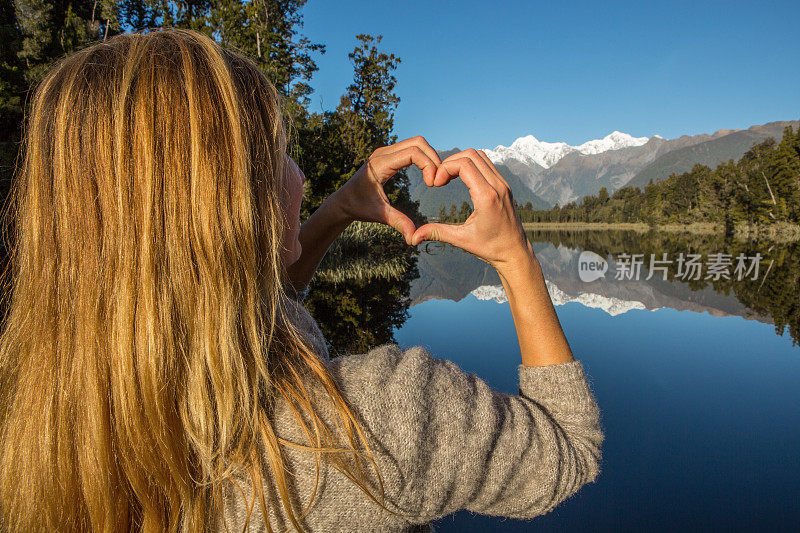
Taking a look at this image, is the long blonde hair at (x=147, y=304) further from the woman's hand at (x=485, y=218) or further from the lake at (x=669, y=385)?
the lake at (x=669, y=385)

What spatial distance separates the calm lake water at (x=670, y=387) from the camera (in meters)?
2.03

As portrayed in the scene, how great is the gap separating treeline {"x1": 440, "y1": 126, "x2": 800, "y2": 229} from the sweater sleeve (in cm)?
3191

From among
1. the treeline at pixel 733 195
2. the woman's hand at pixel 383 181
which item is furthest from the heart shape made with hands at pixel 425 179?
the treeline at pixel 733 195

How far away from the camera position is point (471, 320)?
482 cm

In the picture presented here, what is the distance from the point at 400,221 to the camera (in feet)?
3.01

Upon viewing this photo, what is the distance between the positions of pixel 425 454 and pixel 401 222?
0.49 meters

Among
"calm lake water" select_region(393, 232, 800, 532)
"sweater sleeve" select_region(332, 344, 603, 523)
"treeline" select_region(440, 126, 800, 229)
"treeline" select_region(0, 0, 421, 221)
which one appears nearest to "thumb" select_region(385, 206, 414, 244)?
"sweater sleeve" select_region(332, 344, 603, 523)

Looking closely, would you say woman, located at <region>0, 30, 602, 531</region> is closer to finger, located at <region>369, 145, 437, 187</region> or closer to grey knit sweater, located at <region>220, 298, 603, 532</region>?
grey knit sweater, located at <region>220, 298, 603, 532</region>

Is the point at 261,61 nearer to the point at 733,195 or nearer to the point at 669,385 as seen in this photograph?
the point at 669,385

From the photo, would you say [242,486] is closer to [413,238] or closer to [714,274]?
[413,238]

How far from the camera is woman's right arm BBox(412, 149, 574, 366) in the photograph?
2.50 feet

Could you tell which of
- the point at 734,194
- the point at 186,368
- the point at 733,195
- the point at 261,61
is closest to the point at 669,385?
the point at 186,368

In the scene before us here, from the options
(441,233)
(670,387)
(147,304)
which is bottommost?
(670,387)

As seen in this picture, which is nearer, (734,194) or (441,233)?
(441,233)
